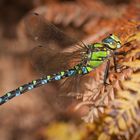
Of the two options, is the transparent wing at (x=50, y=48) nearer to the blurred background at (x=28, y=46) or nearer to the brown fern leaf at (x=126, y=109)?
the blurred background at (x=28, y=46)

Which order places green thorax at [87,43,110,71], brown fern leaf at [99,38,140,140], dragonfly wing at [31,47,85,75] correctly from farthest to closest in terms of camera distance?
dragonfly wing at [31,47,85,75], green thorax at [87,43,110,71], brown fern leaf at [99,38,140,140]

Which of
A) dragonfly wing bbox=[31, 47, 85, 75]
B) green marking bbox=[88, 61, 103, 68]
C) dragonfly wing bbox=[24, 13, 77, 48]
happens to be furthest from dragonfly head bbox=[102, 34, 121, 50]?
dragonfly wing bbox=[24, 13, 77, 48]

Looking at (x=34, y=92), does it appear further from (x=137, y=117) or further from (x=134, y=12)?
(x=137, y=117)

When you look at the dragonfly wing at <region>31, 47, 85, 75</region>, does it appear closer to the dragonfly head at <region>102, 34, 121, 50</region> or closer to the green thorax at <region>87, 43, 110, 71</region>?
the green thorax at <region>87, 43, 110, 71</region>

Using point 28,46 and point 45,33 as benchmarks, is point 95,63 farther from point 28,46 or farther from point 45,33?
point 28,46

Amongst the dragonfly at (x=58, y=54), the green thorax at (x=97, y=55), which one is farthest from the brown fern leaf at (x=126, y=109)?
the green thorax at (x=97, y=55)

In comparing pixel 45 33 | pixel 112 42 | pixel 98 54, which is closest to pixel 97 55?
pixel 98 54
